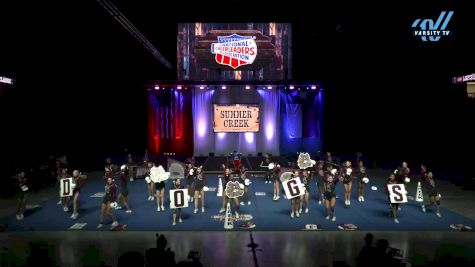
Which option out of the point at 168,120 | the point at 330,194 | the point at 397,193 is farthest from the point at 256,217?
the point at 168,120

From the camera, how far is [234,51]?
3105 centimetres

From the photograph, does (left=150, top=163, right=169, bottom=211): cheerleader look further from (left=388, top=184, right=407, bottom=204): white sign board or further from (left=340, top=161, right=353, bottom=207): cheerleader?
(left=388, top=184, right=407, bottom=204): white sign board

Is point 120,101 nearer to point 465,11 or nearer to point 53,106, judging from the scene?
point 53,106

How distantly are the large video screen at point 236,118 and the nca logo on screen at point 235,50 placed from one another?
361 cm

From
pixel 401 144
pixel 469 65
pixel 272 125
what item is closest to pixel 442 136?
pixel 401 144

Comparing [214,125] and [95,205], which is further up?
[214,125]

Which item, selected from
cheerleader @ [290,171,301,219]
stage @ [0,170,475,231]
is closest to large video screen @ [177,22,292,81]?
stage @ [0,170,475,231]

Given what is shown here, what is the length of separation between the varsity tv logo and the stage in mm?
9715

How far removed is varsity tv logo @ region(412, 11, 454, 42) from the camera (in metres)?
22.5

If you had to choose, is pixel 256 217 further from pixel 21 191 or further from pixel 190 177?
pixel 21 191

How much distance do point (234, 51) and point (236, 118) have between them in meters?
5.50

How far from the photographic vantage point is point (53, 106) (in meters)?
24.2

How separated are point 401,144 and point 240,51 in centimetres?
1435

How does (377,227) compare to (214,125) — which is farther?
(214,125)
